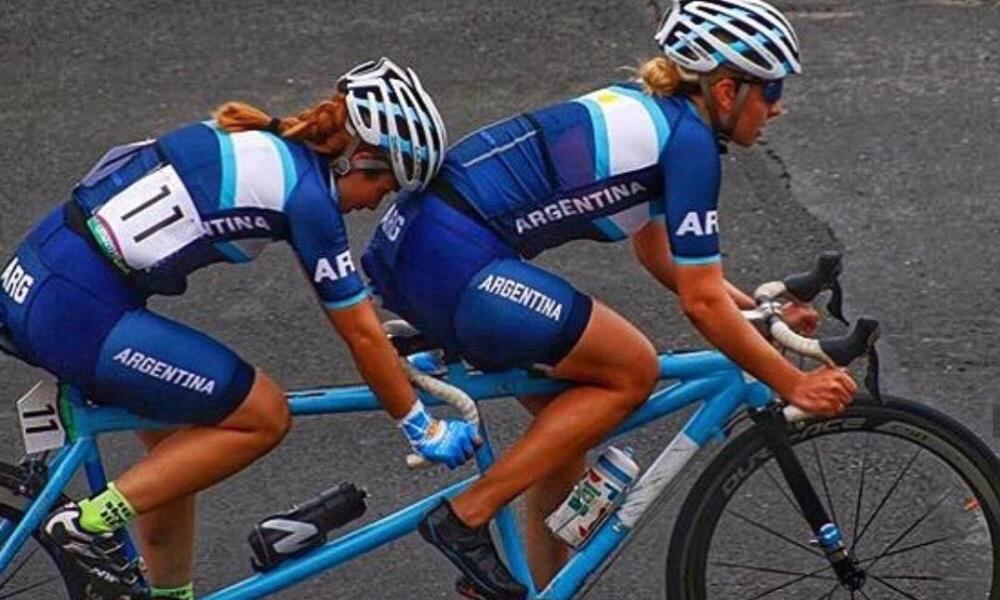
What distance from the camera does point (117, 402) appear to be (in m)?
4.76

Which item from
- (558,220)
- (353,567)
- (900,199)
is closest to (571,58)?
(900,199)

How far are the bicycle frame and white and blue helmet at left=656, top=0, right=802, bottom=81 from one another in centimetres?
72

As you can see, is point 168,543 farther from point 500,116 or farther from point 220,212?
point 500,116

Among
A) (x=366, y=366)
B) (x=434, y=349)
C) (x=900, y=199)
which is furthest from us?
(x=900, y=199)

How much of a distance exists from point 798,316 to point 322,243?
1.28 meters

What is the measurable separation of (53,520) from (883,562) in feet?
7.58

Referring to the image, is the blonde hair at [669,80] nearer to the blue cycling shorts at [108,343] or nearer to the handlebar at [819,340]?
the handlebar at [819,340]

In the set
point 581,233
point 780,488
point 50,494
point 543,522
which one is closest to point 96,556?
point 50,494

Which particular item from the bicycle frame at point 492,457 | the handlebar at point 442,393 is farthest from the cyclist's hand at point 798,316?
the handlebar at point 442,393

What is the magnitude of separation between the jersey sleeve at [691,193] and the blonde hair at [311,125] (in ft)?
2.53

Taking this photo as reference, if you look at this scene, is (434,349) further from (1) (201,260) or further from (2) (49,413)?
(2) (49,413)

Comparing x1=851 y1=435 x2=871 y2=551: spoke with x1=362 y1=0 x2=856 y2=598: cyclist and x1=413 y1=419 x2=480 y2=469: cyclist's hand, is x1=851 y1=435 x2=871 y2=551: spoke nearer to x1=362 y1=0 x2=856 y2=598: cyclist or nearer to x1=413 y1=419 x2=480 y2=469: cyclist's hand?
x1=362 y1=0 x2=856 y2=598: cyclist

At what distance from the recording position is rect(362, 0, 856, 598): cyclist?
4746 millimetres

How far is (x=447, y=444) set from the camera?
4645 millimetres
